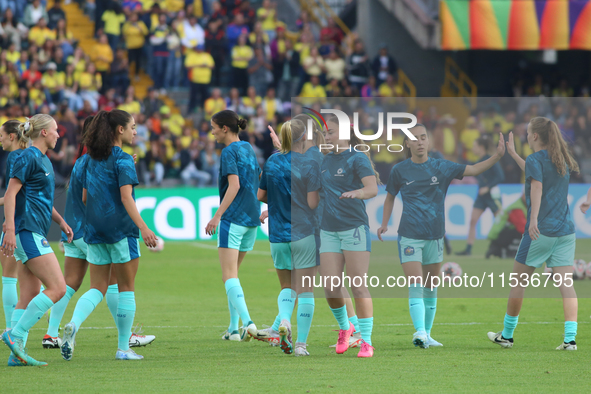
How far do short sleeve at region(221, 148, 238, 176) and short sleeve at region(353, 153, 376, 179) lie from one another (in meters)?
1.17

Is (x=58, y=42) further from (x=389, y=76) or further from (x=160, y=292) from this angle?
(x=160, y=292)

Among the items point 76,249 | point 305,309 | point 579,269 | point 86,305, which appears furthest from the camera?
point 579,269

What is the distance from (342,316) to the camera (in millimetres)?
6938

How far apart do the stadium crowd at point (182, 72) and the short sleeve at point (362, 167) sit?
12075 mm

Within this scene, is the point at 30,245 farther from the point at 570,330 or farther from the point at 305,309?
the point at 570,330

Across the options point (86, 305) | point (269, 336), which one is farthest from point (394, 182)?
point (86, 305)

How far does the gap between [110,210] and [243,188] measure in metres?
1.43

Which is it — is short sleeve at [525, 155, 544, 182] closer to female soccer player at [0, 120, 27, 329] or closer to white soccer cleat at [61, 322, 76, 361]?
white soccer cleat at [61, 322, 76, 361]

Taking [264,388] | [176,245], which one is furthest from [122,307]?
[176,245]

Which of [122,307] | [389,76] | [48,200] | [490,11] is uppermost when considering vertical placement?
[490,11]

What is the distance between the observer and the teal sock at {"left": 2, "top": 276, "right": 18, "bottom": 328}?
303 inches

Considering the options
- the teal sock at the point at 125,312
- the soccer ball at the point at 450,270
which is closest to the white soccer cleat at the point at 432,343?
the teal sock at the point at 125,312

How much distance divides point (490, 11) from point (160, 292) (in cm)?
1616

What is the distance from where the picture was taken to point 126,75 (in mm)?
22297
